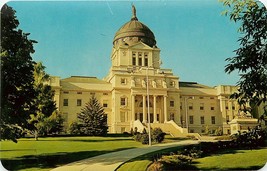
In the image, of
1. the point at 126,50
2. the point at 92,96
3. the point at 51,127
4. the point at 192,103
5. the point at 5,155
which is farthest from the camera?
the point at 126,50

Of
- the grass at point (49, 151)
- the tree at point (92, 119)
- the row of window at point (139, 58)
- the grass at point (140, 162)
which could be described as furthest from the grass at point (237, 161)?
the row of window at point (139, 58)

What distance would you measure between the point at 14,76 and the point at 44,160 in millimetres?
1998

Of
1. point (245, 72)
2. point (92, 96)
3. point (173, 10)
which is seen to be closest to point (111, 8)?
point (173, 10)

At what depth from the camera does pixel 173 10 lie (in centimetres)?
705

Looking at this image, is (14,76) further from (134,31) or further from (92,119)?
(134,31)

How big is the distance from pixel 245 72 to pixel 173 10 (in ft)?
10.7

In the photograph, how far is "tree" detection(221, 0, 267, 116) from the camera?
13.9ft

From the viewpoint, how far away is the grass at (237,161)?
6.42 meters

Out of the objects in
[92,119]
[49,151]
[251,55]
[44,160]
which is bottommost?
[44,160]

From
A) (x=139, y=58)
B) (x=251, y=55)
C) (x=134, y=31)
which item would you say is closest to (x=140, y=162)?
(x=251, y=55)

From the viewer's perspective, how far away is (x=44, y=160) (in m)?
6.51

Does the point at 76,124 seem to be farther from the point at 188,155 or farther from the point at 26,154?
the point at 188,155

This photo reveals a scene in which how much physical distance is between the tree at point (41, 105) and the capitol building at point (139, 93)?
1.09ft

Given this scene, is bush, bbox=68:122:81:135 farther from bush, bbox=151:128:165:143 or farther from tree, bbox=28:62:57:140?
bush, bbox=151:128:165:143
